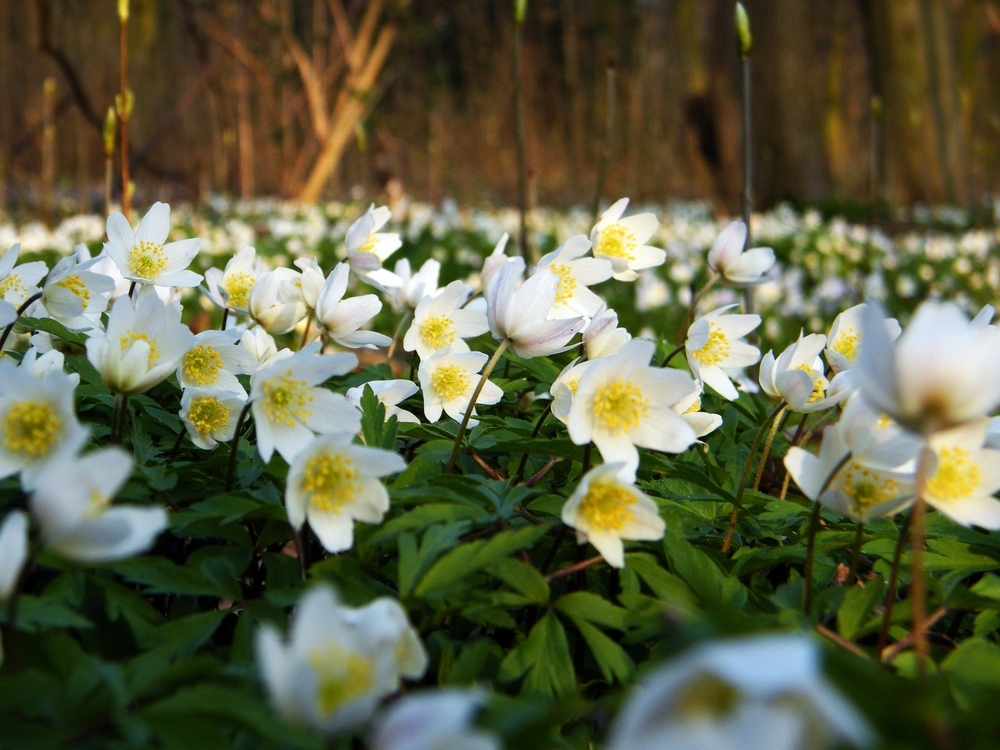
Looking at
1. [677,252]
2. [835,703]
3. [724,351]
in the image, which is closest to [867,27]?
[677,252]

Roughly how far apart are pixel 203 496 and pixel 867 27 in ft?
46.2

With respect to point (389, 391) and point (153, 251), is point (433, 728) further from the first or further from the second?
point (153, 251)

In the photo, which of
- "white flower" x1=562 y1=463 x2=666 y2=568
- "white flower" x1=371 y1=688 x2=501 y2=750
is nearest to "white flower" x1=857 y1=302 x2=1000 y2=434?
"white flower" x1=562 y1=463 x2=666 y2=568

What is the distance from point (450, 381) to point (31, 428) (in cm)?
65

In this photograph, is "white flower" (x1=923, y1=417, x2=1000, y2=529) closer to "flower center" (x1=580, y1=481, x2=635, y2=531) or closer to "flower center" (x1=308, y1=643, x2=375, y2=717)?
"flower center" (x1=580, y1=481, x2=635, y2=531)

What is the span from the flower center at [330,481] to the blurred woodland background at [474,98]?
593 cm

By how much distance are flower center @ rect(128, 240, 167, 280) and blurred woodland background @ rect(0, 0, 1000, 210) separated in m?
5.21

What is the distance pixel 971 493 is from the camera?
3.70ft

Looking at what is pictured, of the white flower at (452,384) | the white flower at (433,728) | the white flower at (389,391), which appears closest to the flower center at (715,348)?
the white flower at (452,384)

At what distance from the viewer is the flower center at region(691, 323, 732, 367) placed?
1.61m

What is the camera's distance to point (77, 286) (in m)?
1.53

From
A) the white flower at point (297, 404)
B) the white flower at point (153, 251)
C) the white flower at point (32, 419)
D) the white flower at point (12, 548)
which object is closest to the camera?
the white flower at point (12, 548)

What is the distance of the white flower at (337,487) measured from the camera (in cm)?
108

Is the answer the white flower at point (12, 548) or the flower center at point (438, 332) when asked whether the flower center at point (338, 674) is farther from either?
the flower center at point (438, 332)
